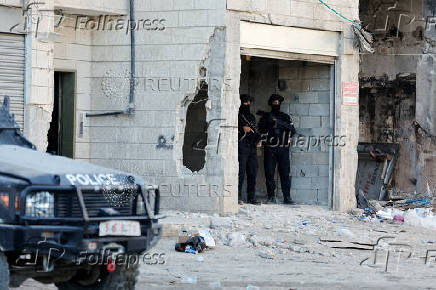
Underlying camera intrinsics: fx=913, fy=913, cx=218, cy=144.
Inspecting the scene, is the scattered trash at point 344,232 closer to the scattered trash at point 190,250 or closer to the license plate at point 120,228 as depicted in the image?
the scattered trash at point 190,250

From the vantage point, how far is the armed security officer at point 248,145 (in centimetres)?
1758

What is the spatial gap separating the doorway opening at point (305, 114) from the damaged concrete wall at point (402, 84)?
4.03m

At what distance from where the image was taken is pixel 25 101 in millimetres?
14859

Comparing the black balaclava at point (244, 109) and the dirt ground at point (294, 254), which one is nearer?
the dirt ground at point (294, 254)

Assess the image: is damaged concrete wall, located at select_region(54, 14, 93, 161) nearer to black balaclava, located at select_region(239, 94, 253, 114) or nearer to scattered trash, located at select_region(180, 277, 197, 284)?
black balaclava, located at select_region(239, 94, 253, 114)

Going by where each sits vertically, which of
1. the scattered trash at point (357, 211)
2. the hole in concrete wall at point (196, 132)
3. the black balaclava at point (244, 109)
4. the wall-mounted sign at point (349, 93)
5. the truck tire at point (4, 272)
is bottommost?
the scattered trash at point (357, 211)

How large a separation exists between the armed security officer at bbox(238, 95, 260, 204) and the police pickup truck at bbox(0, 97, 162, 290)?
9.11 m

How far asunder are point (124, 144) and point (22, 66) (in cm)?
248

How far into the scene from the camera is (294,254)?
13188mm

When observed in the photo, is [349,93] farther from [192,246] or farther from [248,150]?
[192,246]

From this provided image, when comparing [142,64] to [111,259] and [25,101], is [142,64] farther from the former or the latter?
[111,259]

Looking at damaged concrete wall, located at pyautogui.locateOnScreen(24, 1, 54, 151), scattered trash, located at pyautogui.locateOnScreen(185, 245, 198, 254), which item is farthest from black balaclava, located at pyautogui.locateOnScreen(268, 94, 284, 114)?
scattered trash, located at pyautogui.locateOnScreen(185, 245, 198, 254)

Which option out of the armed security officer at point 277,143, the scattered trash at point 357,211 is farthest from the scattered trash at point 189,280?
the armed security officer at point 277,143

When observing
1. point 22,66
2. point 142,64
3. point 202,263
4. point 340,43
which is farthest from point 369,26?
point 202,263
